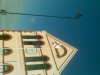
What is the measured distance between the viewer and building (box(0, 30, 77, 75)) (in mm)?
33688

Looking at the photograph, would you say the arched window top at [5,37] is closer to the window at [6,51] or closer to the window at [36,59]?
the window at [6,51]

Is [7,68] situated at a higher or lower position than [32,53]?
lower

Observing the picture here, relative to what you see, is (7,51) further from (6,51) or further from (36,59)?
(36,59)

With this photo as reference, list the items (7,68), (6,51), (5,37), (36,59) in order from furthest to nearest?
(5,37)
(36,59)
(6,51)
(7,68)

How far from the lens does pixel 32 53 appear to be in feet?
118

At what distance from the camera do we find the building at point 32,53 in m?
33.7

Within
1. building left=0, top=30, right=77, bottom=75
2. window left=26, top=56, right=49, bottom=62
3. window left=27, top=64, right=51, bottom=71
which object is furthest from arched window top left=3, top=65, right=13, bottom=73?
window left=26, top=56, right=49, bottom=62

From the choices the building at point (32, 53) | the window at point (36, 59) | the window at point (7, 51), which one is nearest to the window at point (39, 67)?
the building at point (32, 53)

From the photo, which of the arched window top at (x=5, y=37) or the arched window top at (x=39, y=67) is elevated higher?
the arched window top at (x=5, y=37)

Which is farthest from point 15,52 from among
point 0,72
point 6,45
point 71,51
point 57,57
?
point 71,51

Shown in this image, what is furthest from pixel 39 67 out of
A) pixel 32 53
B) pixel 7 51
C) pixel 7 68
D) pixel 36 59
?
pixel 7 51

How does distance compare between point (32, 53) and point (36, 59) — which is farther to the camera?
point (32, 53)

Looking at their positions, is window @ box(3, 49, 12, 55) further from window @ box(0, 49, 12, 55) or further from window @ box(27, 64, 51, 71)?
window @ box(27, 64, 51, 71)

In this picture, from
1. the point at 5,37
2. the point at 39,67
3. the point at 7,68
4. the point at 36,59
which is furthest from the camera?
the point at 5,37
